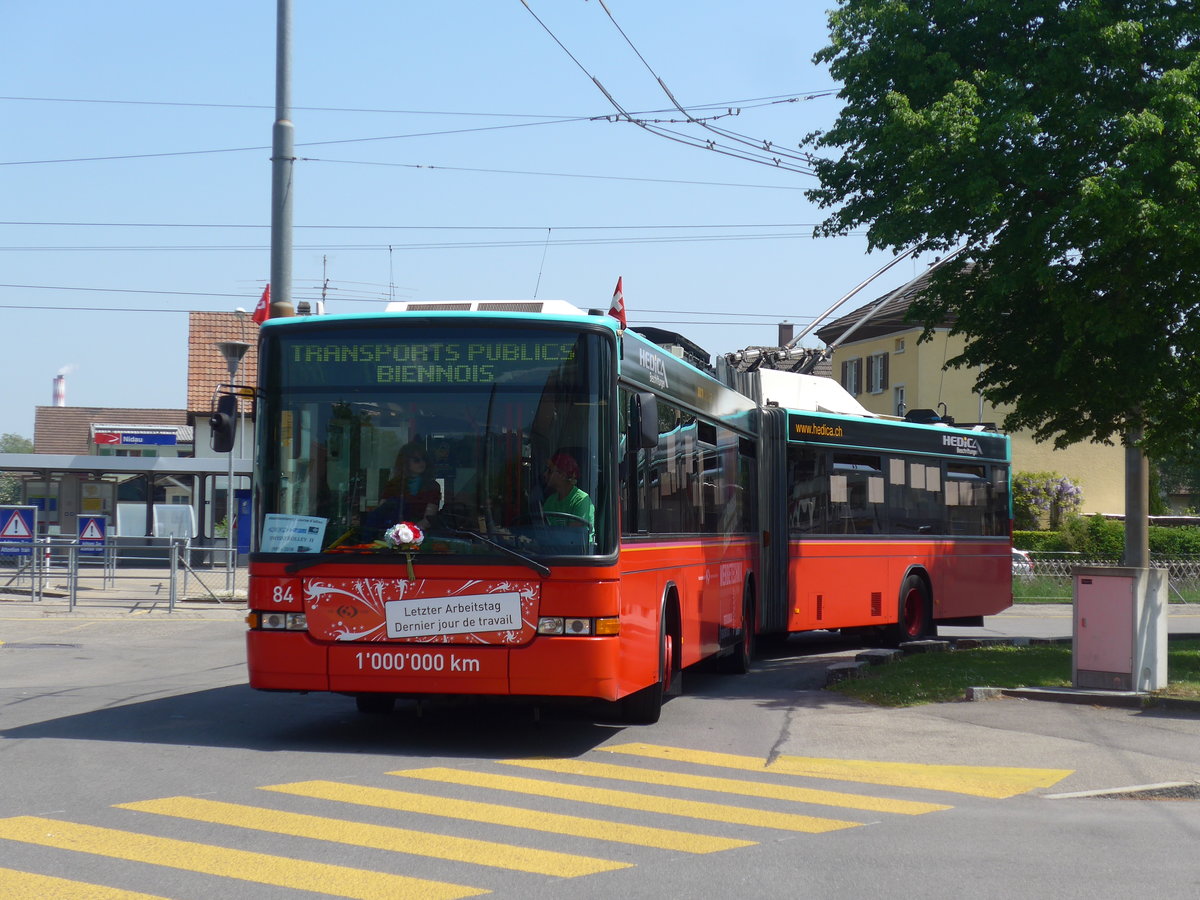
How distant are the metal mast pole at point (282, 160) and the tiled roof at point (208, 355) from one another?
33.4 m

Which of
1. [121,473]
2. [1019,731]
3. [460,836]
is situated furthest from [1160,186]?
[121,473]

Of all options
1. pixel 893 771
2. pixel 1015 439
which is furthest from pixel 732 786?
pixel 1015 439

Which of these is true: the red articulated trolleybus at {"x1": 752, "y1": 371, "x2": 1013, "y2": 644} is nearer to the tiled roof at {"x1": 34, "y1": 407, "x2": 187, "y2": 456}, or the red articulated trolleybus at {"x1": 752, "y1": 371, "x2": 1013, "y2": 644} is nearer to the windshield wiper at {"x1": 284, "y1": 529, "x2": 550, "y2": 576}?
the windshield wiper at {"x1": 284, "y1": 529, "x2": 550, "y2": 576}

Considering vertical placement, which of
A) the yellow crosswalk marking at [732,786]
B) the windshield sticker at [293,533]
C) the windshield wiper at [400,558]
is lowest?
the yellow crosswalk marking at [732,786]

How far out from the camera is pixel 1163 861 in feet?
21.3

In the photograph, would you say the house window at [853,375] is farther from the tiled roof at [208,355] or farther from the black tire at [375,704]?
the black tire at [375,704]

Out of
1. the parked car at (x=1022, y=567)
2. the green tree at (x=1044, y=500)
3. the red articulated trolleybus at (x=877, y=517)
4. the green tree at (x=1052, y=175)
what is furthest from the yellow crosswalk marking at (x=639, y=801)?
the green tree at (x=1044, y=500)

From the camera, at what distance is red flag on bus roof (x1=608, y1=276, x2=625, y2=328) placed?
1057cm

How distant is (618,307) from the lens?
11.2m

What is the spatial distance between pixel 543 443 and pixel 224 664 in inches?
295

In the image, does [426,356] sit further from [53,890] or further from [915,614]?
[915,614]

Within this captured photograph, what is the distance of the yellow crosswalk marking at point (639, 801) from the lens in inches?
286

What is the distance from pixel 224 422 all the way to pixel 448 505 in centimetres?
220

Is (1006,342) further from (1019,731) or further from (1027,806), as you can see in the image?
(1027,806)
